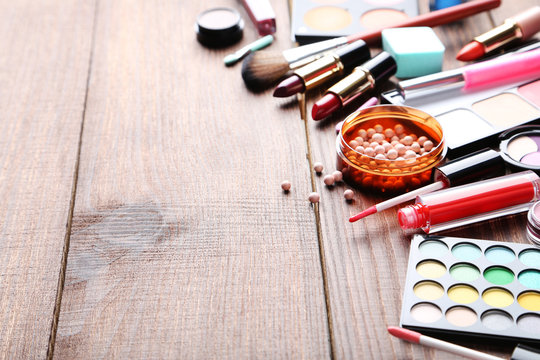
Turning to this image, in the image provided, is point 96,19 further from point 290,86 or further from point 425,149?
point 425,149

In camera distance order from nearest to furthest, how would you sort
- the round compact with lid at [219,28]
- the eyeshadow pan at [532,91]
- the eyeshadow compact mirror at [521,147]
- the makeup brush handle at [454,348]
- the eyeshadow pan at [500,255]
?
the makeup brush handle at [454,348] → the eyeshadow pan at [500,255] → the eyeshadow compact mirror at [521,147] → the eyeshadow pan at [532,91] → the round compact with lid at [219,28]

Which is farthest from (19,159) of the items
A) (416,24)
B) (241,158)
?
(416,24)

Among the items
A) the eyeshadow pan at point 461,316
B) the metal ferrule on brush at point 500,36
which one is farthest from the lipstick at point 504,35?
the eyeshadow pan at point 461,316

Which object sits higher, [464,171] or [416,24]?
[416,24]

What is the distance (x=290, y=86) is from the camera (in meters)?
1.05

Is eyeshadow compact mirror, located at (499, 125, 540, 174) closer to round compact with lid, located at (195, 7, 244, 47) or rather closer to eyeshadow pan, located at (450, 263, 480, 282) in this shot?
eyeshadow pan, located at (450, 263, 480, 282)

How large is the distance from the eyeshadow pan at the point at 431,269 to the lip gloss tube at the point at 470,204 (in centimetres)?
6

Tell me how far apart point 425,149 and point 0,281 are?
0.61 m

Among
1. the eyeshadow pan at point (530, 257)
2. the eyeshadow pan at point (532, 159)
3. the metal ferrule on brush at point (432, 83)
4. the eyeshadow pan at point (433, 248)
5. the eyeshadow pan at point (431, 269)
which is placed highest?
the metal ferrule on brush at point (432, 83)

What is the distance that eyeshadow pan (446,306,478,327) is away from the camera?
71 centimetres

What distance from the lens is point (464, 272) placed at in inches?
30.3

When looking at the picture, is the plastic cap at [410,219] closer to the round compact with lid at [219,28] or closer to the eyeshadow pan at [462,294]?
the eyeshadow pan at [462,294]

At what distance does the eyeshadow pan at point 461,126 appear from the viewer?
Answer: 3.09 feet

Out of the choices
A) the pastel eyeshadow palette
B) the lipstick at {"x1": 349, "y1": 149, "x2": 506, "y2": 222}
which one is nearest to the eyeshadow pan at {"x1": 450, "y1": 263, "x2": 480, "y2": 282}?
the pastel eyeshadow palette
